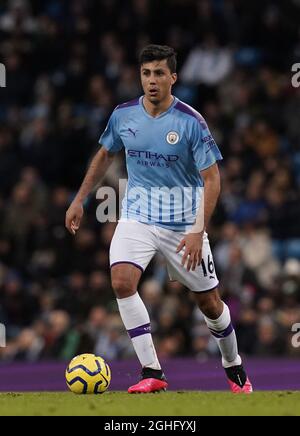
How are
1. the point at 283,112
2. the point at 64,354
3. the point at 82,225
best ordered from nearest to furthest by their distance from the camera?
the point at 64,354, the point at 82,225, the point at 283,112

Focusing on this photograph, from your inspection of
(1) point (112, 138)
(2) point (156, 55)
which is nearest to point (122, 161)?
(1) point (112, 138)

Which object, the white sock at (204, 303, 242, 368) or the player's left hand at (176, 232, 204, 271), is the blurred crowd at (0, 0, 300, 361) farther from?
the player's left hand at (176, 232, 204, 271)

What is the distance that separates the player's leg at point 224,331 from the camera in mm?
9867

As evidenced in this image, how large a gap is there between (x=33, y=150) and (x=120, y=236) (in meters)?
10.0

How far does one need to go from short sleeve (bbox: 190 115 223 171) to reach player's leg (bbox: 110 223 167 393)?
68 cm

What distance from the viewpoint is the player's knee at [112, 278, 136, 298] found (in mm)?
9516

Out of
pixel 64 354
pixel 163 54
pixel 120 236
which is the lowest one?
pixel 64 354

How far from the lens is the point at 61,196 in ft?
60.6

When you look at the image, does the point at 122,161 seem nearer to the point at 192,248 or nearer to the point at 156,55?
the point at 156,55

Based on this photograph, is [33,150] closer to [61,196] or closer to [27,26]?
[61,196]

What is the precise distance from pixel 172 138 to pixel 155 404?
7.24 ft

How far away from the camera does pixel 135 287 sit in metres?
9.60

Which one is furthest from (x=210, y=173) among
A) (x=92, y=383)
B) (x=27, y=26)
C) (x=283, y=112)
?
(x=27, y=26)

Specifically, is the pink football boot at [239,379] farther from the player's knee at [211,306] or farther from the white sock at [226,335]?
the player's knee at [211,306]
